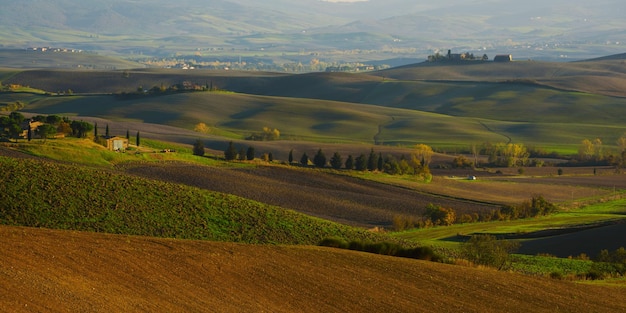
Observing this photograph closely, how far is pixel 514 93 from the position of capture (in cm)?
18888

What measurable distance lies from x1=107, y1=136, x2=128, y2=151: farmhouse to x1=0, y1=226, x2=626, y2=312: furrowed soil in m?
53.3

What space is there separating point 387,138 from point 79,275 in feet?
379

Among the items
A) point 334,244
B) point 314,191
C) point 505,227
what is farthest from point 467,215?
point 334,244

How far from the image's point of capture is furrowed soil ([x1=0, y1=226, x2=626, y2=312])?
21.3m

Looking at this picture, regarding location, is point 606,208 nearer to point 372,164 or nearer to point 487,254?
point 372,164

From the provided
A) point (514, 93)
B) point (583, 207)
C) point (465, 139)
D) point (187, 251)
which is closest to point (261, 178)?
point (583, 207)

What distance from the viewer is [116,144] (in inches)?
3285

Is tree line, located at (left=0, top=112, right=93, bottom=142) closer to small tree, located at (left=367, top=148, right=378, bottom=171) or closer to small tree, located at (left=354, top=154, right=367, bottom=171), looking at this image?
small tree, located at (left=354, top=154, right=367, bottom=171)

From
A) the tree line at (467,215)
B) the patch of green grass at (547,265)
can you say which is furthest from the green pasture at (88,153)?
the patch of green grass at (547,265)

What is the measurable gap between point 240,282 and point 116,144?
60.2 metres

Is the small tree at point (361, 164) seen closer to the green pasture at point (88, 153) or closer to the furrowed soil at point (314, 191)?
the furrowed soil at point (314, 191)

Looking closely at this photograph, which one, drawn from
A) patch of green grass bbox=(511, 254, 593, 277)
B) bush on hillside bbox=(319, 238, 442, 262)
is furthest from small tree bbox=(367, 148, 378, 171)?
bush on hillside bbox=(319, 238, 442, 262)

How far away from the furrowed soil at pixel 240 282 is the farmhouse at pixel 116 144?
5330cm

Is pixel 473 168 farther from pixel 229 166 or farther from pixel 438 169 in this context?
pixel 229 166
